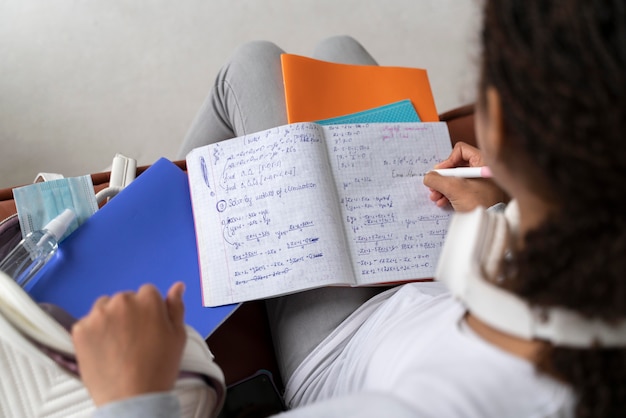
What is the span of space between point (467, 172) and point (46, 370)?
0.55 metres

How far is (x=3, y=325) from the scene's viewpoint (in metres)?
0.48

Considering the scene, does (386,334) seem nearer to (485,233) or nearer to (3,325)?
(485,233)

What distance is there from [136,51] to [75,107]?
20 cm

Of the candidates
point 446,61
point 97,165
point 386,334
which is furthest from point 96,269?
point 446,61

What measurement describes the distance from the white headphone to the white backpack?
240 millimetres

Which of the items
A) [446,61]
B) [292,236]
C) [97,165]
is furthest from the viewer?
[446,61]

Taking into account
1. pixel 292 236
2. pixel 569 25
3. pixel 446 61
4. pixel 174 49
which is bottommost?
pixel 292 236

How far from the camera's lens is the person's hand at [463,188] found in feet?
2.34

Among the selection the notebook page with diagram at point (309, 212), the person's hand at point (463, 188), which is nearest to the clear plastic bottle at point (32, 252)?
the notebook page with diagram at point (309, 212)

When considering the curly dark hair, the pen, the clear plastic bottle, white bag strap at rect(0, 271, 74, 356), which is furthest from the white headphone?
the clear plastic bottle

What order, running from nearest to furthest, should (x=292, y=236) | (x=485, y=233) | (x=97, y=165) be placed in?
(x=485, y=233) → (x=292, y=236) → (x=97, y=165)

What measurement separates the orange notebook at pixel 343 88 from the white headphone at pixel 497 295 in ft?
1.29

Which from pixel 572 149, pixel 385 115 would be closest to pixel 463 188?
pixel 385 115

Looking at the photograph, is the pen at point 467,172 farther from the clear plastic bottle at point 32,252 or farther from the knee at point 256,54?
the clear plastic bottle at point 32,252
